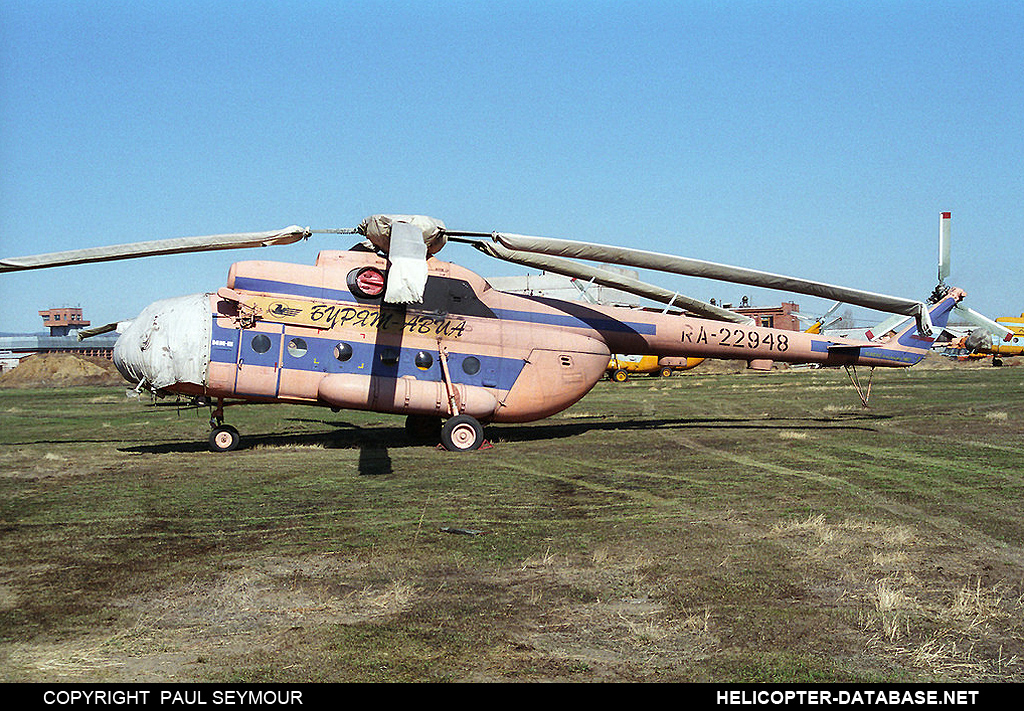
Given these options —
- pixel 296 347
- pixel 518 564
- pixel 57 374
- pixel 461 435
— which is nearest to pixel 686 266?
pixel 461 435

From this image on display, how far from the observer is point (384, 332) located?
18031mm

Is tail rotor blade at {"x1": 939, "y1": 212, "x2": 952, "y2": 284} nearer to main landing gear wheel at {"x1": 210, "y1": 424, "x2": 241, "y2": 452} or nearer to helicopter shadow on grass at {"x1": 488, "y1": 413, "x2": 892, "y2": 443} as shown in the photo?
helicopter shadow on grass at {"x1": 488, "y1": 413, "x2": 892, "y2": 443}

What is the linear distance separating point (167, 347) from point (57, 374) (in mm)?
67050

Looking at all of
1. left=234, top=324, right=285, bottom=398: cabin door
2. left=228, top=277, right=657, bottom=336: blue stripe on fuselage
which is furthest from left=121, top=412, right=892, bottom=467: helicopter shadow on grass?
left=228, top=277, right=657, bottom=336: blue stripe on fuselage

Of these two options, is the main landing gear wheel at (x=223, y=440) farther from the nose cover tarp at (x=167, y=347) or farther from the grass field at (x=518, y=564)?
the nose cover tarp at (x=167, y=347)

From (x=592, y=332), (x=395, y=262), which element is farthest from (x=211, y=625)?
(x=592, y=332)

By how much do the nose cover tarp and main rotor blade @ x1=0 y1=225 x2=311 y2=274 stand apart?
5.16 ft

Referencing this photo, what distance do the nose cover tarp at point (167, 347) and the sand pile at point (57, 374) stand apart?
5969cm

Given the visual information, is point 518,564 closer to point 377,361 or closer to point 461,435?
point 461,435

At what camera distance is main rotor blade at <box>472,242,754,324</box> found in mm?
18000

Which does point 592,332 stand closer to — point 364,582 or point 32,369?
point 364,582

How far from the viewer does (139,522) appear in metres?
10.5

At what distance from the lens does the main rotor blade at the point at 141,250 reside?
1563 centimetres

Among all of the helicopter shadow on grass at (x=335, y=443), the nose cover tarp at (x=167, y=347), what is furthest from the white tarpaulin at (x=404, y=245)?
the nose cover tarp at (x=167, y=347)
